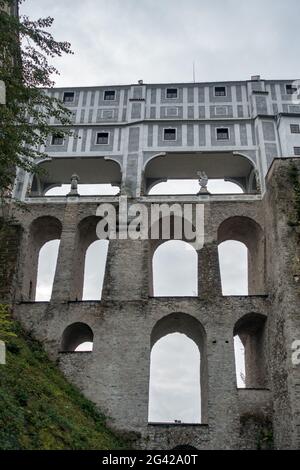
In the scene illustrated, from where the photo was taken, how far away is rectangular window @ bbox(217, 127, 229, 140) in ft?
107

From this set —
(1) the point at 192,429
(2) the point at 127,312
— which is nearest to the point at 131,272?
(2) the point at 127,312

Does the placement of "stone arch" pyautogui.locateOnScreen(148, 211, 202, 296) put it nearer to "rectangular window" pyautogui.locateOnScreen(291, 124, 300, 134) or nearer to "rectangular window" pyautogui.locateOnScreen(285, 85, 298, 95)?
"rectangular window" pyautogui.locateOnScreen(291, 124, 300, 134)

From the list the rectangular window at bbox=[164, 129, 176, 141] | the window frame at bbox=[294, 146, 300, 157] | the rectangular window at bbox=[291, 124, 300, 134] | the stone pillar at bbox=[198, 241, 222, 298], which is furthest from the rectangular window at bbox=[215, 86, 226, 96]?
the stone pillar at bbox=[198, 241, 222, 298]

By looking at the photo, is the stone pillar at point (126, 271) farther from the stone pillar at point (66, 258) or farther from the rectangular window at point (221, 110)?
the rectangular window at point (221, 110)

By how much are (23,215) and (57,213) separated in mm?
2036

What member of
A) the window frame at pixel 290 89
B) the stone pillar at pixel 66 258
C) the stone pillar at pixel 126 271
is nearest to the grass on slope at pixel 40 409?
the stone pillar at pixel 66 258

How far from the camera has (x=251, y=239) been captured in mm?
30781

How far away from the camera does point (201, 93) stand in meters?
34.6

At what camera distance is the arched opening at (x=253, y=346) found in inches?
1015

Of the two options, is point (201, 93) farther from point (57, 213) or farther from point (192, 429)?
point (192, 429)

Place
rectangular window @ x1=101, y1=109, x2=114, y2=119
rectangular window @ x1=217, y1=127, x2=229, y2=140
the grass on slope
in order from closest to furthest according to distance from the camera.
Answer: the grass on slope, rectangular window @ x1=217, y1=127, x2=229, y2=140, rectangular window @ x1=101, y1=109, x2=114, y2=119

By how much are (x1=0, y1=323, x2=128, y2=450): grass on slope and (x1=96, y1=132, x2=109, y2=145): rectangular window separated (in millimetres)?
13753

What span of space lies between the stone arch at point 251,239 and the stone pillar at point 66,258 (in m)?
8.89

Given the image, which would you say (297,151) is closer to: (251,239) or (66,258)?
(251,239)
